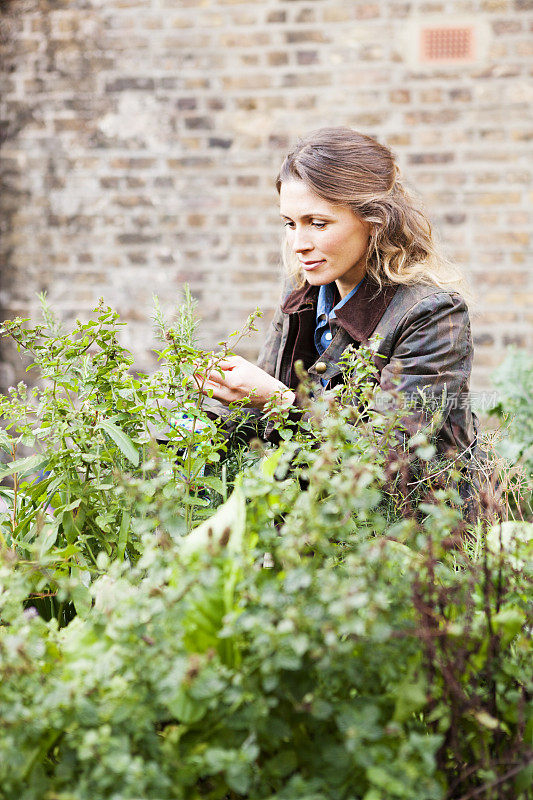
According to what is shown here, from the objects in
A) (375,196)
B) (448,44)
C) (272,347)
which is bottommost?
(272,347)

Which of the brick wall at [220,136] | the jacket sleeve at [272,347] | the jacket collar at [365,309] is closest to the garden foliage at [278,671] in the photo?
the jacket collar at [365,309]

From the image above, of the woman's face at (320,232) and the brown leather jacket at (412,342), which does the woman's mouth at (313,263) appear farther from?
the brown leather jacket at (412,342)

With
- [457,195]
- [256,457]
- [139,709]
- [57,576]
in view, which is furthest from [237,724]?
[457,195]

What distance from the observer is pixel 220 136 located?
423cm

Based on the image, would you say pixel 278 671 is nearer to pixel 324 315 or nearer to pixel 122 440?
pixel 122 440

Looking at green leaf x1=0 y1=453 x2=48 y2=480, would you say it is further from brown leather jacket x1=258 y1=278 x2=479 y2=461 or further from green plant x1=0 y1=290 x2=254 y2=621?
brown leather jacket x1=258 y1=278 x2=479 y2=461

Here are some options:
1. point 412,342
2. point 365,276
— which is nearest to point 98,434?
point 412,342

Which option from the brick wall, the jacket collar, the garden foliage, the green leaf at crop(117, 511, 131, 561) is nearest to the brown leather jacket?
the jacket collar

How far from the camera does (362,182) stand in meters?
2.12

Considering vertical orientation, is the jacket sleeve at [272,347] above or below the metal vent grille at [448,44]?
below

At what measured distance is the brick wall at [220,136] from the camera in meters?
4.06

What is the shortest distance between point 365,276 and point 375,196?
0.22 meters

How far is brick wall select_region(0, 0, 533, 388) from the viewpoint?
406 centimetres

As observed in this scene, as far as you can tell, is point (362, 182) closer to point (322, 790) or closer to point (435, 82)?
point (322, 790)
